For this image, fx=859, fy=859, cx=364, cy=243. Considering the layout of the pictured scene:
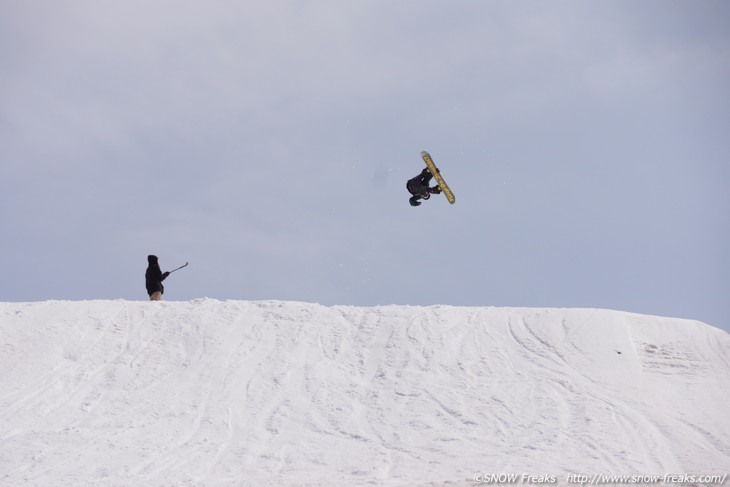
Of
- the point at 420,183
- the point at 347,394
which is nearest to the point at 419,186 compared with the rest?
the point at 420,183

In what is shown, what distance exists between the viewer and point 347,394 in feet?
53.9

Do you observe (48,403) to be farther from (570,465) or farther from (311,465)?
(570,465)

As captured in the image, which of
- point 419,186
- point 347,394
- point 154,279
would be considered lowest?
point 347,394

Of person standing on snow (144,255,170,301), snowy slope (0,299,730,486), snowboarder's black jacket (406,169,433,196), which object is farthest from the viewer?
snowboarder's black jacket (406,169,433,196)

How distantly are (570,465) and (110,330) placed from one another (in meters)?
10.7

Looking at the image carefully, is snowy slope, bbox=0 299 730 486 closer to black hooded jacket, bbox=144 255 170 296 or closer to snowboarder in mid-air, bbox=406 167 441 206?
black hooded jacket, bbox=144 255 170 296

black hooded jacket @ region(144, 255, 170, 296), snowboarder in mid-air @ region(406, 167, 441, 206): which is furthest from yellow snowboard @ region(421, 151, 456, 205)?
black hooded jacket @ region(144, 255, 170, 296)

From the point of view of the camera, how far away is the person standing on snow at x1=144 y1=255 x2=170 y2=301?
878 inches

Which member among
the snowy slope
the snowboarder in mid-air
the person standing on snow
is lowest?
the snowy slope

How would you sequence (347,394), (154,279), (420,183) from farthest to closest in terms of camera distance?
(420,183) < (154,279) < (347,394)

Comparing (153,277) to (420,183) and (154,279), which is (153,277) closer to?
(154,279)

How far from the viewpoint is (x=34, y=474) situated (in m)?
12.6

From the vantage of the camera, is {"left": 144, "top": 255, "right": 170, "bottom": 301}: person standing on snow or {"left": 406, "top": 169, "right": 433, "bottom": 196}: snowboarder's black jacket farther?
{"left": 406, "top": 169, "right": 433, "bottom": 196}: snowboarder's black jacket

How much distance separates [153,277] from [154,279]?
0.07m
